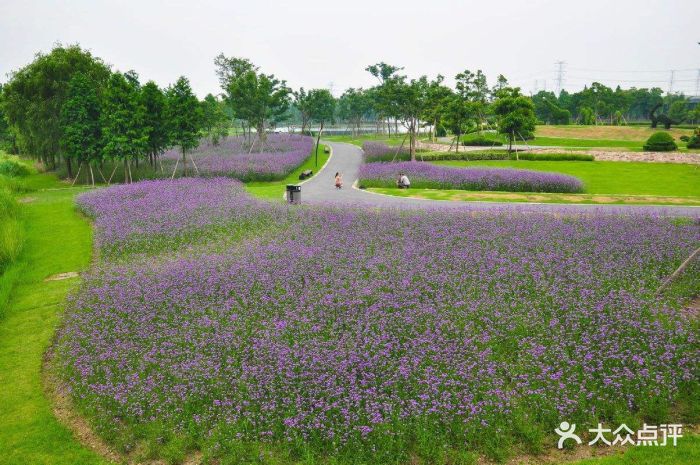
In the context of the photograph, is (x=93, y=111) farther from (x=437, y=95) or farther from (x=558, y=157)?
(x=558, y=157)

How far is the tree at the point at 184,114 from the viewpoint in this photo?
34969 mm

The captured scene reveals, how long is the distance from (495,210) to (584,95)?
3564 inches

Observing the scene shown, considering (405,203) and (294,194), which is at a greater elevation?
(294,194)

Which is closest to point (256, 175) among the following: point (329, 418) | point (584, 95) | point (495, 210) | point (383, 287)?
point (495, 210)

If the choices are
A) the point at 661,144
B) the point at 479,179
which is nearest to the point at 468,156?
the point at 479,179

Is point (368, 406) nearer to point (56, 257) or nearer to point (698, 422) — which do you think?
point (698, 422)

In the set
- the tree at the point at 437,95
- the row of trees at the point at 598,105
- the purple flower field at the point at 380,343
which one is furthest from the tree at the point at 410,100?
the row of trees at the point at 598,105

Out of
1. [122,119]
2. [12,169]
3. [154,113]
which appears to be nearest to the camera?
[122,119]

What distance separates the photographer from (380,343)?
8602mm

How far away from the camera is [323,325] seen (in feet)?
30.6

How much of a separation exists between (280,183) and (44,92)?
855 inches


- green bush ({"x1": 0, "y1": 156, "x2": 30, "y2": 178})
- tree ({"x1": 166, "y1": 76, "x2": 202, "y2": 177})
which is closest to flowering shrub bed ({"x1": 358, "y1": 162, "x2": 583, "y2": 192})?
tree ({"x1": 166, "y1": 76, "x2": 202, "y2": 177})

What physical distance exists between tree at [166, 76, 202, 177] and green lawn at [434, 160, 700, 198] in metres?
22.6

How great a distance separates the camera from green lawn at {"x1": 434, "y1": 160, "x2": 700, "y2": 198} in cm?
2783
